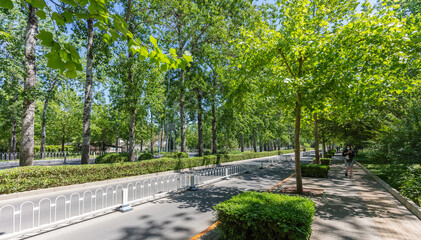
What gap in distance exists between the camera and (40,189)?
868 centimetres

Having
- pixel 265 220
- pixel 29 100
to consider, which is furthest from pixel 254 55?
pixel 29 100

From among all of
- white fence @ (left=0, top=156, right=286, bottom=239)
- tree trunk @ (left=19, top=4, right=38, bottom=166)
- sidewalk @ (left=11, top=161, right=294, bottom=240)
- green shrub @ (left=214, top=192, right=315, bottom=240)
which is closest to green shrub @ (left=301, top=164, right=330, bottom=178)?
white fence @ (left=0, top=156, right=286, bottom=239)

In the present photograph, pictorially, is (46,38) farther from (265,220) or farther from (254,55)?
(254,55)

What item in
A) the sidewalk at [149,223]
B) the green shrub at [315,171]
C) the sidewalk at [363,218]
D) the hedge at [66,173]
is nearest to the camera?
the sidewalk at [363,218]

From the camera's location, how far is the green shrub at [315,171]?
13027 millimetres

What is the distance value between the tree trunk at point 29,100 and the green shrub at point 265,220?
1065cm

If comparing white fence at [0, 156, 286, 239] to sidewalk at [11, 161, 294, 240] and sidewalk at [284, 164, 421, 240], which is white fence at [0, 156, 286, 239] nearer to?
sidewalk at [11, 161, 294, 240]

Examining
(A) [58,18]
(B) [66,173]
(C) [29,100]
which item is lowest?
(B) [66,173]

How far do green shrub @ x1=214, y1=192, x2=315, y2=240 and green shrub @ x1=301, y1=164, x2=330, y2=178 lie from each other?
32.7 ft

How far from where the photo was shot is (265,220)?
3764 mm

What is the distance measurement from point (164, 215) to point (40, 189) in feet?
20.7

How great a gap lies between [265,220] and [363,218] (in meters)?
4.01

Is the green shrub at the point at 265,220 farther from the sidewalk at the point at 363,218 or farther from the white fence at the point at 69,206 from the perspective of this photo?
the white fence at the point at 69,206

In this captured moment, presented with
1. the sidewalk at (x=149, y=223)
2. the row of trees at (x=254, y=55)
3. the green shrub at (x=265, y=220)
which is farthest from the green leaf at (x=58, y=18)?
the sidewalk at (x=149, y=223)
